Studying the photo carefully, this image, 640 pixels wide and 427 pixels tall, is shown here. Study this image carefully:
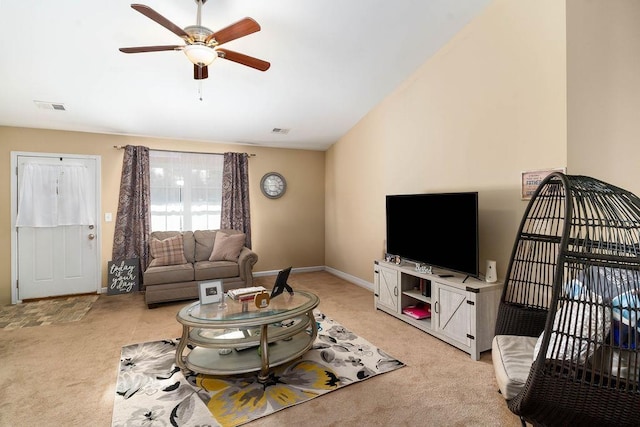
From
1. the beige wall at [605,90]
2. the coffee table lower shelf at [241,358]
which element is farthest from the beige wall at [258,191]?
the beige wall at [605,90]

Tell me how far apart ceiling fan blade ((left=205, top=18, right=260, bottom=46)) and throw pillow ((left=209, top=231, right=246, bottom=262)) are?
9.96ft

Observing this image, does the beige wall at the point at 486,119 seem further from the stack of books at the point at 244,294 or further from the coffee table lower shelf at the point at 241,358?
the stack of books at the point at 244,294

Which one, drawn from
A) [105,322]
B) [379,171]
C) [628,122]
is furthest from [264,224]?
[628,122]

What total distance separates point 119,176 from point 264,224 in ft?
7.71

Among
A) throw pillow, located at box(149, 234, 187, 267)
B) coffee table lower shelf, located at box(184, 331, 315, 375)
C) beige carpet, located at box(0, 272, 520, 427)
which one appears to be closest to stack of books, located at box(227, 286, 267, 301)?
coffee table lower shelf, located at box(184, 331, 315, 375)

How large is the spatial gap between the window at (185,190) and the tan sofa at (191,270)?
28 cm

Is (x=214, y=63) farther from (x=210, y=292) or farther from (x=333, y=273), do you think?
(x=333, y=273)

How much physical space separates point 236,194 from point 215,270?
156 cm

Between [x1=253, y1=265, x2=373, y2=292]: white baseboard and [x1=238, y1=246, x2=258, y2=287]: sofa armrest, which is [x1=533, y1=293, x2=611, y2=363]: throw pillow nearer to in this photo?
[x1=253, y1=265, x2=373, y2=292]: white baseboard

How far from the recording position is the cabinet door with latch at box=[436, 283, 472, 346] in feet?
9.15

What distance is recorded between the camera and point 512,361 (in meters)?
1.78

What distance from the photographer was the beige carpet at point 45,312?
11.8 feet

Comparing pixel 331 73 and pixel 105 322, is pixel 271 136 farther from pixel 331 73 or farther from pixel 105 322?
pixel 105 322

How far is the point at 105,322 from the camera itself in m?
3.62
